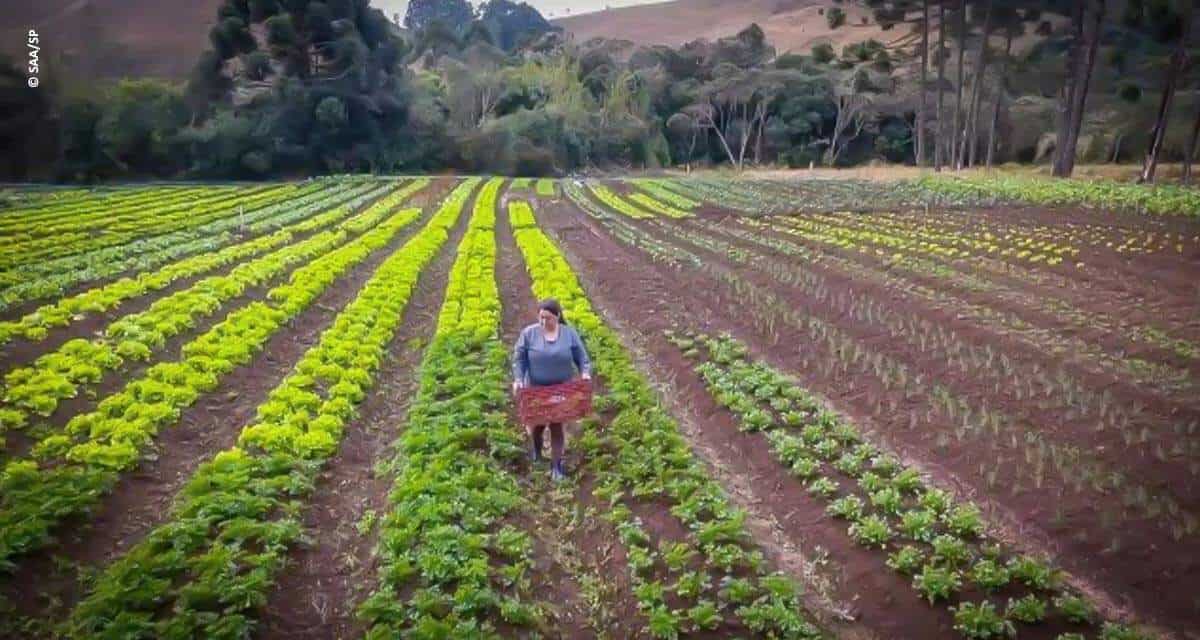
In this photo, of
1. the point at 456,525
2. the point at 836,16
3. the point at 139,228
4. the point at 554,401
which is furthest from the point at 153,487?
the point at 836,16

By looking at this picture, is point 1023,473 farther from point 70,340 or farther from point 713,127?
point 713,127

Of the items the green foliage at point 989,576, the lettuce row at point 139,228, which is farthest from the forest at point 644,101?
the green foliage at point 989,576

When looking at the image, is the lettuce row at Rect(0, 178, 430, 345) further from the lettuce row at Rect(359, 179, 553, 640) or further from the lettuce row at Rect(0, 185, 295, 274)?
the lettuce row at Rect(359, 179, 553, 640)

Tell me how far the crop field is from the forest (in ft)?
11.1

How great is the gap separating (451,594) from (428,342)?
24.5ft

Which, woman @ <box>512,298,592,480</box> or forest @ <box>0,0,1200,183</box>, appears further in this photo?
forest @ <box>0,0,1200,183</box>

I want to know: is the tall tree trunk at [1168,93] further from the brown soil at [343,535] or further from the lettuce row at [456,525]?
the brown soil at [343,535]

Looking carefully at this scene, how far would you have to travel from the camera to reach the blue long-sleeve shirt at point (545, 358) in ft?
24.8

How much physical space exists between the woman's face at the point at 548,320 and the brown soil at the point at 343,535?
200 centimetres

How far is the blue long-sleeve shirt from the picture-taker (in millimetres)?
7562

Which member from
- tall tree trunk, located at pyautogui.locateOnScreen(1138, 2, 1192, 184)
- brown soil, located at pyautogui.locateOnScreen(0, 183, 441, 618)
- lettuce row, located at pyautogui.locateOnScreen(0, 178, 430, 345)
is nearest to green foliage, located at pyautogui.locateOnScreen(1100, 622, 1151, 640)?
tall tree trunk, located at pyautogui.locateOnScreen(1138, 2, 1192, 184)

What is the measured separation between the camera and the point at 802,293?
1516cm

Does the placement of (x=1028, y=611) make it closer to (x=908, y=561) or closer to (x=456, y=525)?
(x=908, y=561)

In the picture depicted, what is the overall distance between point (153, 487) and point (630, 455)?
4147 millimetres
